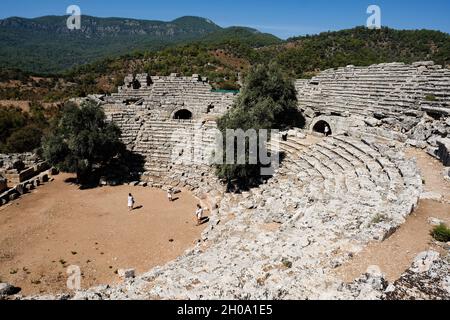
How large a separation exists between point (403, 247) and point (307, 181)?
6.89m

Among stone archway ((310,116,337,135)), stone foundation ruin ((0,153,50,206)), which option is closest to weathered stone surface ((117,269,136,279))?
stone foundation ruin ((0,153,50,206))

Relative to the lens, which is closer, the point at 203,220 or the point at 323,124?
the point at 203,220

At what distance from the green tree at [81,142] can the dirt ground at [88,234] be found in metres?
1.37

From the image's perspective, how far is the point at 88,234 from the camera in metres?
13.2

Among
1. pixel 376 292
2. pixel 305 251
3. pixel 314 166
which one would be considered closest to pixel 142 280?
pixel 305 251

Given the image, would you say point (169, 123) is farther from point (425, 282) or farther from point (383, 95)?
point (425, 282)

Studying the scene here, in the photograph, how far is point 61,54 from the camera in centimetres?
15262

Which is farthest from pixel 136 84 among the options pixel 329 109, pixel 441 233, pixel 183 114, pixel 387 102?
pixel 441 233

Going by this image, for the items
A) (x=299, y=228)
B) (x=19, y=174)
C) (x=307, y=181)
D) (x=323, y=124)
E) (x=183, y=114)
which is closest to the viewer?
(x=299, y=228)

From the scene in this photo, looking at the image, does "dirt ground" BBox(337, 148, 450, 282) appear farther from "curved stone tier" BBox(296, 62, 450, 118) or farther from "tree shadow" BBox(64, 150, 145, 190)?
"tree shadow" BBox(64, 150, 145, 190)

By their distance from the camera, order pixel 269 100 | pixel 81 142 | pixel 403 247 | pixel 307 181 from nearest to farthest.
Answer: pixel 403 247 < pixel 307 181 < pixel 81 142 < pixel 269 100

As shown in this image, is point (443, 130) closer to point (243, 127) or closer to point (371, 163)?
point (371, 163)

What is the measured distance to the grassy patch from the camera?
24.0ft

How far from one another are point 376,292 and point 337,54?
50.4m
